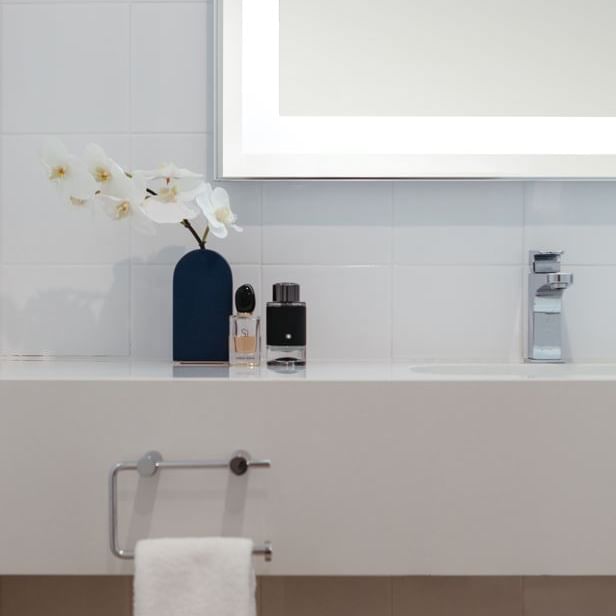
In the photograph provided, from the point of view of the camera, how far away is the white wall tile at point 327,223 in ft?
4.15

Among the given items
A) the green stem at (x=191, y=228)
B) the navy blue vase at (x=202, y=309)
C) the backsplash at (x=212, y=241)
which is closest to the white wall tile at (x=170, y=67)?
the backsplash at (x=212, y=241)

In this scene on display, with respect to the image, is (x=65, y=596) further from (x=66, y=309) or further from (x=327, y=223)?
(x=327, y=223)

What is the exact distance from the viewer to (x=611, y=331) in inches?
49.7

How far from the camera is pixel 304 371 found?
3.39ft

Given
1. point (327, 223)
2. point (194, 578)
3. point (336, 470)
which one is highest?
point (327, 223)

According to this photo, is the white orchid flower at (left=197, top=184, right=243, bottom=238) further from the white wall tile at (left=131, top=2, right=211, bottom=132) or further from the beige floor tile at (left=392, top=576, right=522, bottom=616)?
the beige floor tile at (left=392, top=576, right=522, bottom=616)

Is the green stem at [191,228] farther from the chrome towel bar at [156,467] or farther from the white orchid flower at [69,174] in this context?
the chrome towel bar at [156,467]

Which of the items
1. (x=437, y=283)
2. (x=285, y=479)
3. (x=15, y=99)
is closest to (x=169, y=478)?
(x=285, y=479)

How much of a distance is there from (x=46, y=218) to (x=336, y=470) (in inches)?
27.2

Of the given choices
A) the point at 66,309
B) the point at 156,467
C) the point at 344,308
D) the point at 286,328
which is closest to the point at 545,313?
the point at 344,308

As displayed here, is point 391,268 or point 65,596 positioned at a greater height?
point 391,268

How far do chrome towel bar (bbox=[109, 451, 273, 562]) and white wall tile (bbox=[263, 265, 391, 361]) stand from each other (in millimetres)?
389

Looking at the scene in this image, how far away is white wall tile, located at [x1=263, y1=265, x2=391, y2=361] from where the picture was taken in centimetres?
126

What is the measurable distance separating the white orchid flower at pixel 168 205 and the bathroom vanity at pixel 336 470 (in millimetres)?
302
